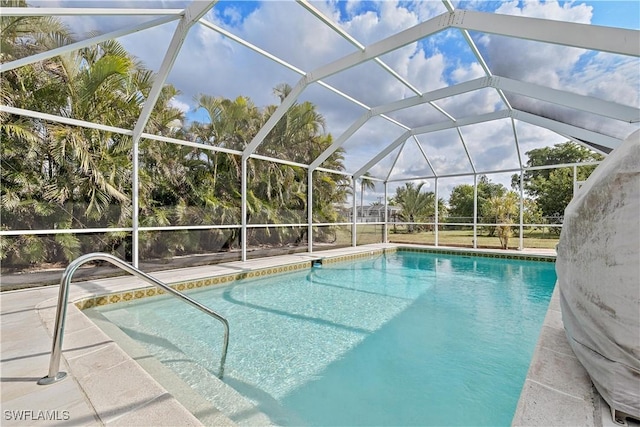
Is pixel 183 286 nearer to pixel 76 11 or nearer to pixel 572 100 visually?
pixel 76 11

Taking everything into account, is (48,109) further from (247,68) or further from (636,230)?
(636,230)

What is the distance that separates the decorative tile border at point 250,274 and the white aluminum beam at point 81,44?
136 inches

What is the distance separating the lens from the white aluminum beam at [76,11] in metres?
3.47

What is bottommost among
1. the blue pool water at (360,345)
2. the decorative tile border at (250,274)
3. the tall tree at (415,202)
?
the blue pool water at (360,345)

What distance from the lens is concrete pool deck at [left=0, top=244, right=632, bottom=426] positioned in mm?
1733

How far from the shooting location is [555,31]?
3.84 meters

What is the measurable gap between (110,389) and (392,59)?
668 centimetres

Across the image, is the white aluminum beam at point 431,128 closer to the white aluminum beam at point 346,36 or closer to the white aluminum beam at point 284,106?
the white aluminum beam at point 346,36

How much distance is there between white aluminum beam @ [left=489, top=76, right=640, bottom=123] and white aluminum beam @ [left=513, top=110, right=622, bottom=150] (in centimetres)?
196

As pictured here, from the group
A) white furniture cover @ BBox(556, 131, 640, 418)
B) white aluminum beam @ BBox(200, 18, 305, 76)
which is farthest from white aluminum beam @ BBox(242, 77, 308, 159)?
white furniture cover @ BBox(556, 131, 640, 418)

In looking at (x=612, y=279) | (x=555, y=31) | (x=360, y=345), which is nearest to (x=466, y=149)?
(x=555, y=31)

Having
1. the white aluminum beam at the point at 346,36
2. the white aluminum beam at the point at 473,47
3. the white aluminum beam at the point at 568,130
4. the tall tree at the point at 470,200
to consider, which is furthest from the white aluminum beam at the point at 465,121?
the tall tree at the point at 470,200

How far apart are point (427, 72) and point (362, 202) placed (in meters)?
6.55

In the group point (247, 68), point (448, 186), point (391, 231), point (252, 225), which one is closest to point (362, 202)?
point (391, 231)
